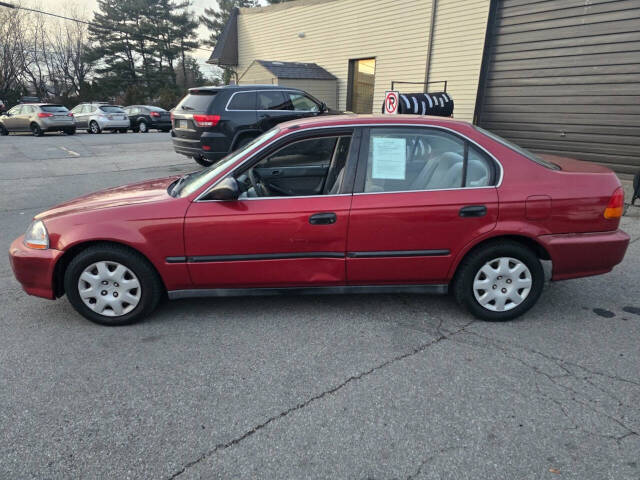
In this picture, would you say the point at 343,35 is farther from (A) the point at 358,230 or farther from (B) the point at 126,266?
(B) the point at 126,266

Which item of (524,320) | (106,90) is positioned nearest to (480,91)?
(524,320)

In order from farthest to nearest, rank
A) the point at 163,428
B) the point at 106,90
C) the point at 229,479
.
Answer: the point at 106,90 → the point at 163,428 → the point at 229,479

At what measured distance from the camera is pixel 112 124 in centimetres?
2228

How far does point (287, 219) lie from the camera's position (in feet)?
10.7

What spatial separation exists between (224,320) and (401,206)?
1630 mm

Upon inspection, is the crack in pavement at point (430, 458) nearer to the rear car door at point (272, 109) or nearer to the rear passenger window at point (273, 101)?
the rear car door at point (272, 109)

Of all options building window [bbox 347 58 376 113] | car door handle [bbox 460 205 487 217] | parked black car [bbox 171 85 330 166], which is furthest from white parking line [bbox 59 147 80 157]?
car door handle [bbox 460 205 487 217]

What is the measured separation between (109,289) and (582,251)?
3566mm

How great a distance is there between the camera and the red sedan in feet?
10.8

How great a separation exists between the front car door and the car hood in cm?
48

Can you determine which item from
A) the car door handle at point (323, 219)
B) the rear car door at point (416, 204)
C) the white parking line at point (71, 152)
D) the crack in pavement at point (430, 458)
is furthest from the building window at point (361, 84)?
the crack in pavement at point (430, 458)

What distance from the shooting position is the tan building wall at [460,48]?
39.0ft

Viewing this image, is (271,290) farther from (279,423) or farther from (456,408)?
(456,408)

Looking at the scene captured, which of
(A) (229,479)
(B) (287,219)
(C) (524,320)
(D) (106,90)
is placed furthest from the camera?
(D) (106,90)
